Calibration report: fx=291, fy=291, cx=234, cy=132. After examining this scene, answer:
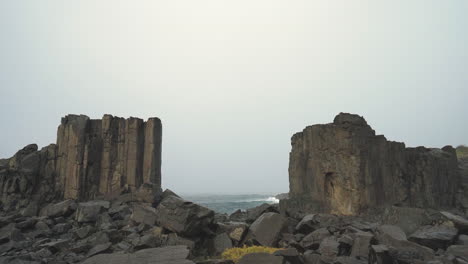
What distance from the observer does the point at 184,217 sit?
11.2 meters

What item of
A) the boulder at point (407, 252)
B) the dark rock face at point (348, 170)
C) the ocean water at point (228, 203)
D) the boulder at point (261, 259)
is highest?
the dark rock face at point (348, 170)

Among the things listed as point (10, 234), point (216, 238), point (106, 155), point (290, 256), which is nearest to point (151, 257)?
point (216, 238)

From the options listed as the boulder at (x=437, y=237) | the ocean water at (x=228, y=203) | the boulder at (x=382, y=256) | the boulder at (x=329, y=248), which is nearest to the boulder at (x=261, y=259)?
the boulder at (x=329, y=248)

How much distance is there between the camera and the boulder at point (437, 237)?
9.16m

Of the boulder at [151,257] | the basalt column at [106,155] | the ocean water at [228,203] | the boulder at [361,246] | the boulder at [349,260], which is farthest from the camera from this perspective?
the ocean water at [228,203]

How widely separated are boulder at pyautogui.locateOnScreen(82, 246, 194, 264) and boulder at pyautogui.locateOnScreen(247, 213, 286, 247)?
308 cm

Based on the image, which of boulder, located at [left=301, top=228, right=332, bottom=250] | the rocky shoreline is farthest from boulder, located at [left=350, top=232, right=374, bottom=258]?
boulder, located at [left=301, top=228, right=332, bottom=250]

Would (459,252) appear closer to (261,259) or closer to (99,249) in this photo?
(261,259)

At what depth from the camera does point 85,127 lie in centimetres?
1981

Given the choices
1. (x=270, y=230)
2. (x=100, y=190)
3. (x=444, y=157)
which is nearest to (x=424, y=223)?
(x=270, y=230)

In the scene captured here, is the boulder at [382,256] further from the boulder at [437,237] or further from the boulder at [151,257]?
the boulder at [151,257]

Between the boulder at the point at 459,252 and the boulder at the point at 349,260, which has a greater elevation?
the boulder at the point at 459,252

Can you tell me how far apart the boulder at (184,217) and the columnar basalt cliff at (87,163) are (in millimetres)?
7685

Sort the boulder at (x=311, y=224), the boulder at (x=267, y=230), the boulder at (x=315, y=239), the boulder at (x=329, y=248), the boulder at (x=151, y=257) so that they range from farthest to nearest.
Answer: the boulder at (x=311, y=224) → the boulder at (x=267, y=230) → the boulder at (x=315, y=239) → the boulder at (x=329, y=248) → the boulder at (x=151, y=257)
